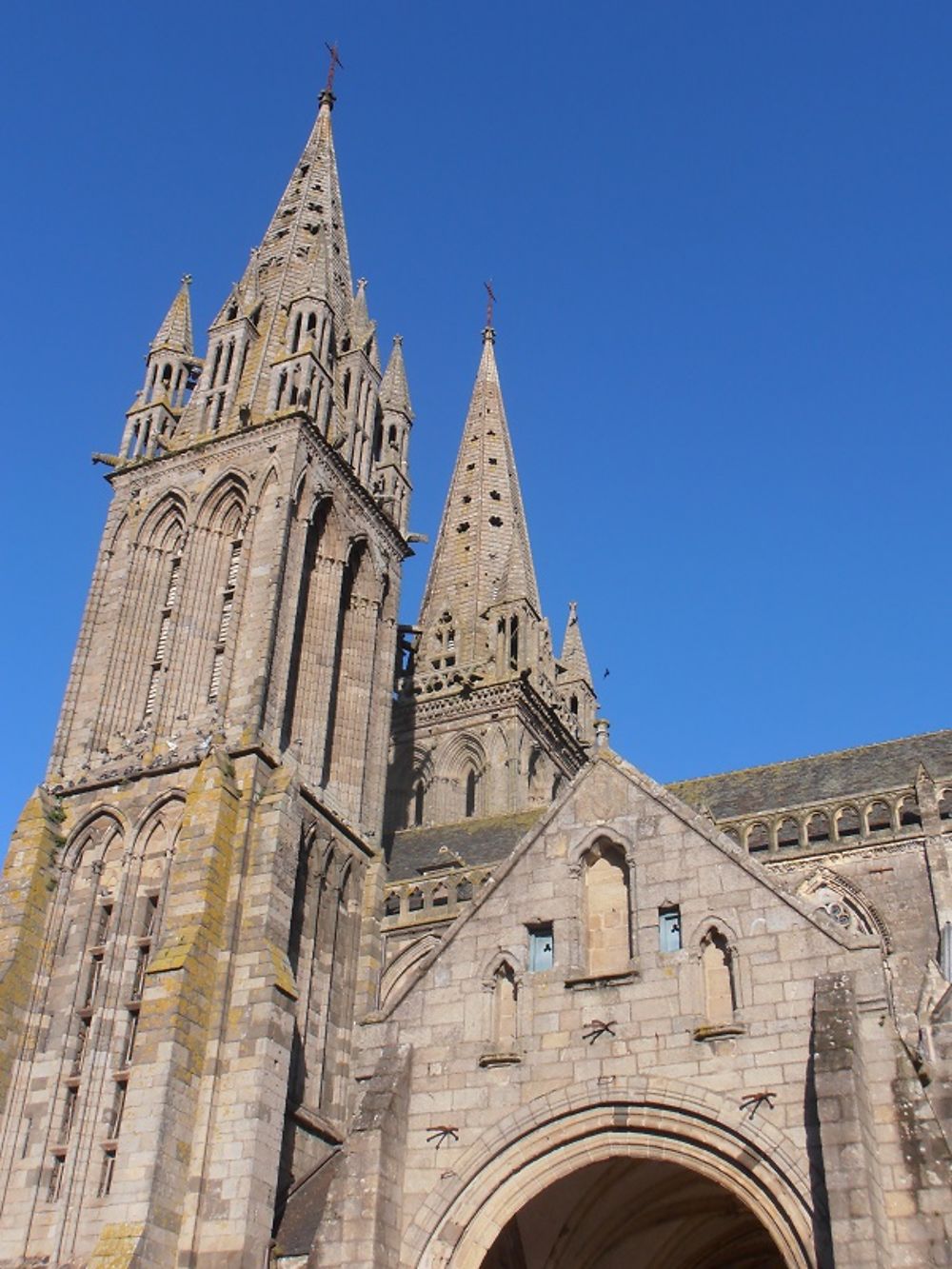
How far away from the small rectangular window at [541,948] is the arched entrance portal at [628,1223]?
2070 millimetres

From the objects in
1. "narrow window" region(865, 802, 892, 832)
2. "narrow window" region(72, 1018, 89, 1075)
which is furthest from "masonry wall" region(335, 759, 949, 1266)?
"narrow window" region(865, 802, 892, 832)

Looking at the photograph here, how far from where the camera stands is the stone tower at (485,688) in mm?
42125

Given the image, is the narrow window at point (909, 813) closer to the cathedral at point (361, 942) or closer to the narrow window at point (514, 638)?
the cathedral at point (361, 942)

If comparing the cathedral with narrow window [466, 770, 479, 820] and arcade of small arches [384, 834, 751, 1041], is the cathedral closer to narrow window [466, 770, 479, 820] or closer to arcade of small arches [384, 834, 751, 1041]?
arcade of small arches [384, 834, 751, 1041]

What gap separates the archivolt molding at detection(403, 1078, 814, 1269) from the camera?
531 inches

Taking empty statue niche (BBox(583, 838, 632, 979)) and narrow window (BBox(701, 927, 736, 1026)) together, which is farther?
empty statue niche (BBox(583, 838, 632, 979))

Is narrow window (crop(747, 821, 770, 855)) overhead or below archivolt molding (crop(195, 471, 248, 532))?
below

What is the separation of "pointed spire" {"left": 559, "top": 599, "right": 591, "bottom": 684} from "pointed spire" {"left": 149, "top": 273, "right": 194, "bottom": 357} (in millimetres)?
19402

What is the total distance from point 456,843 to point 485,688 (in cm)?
1062

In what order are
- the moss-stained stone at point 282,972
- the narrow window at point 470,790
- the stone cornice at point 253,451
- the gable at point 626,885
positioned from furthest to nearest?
the narrow window at point 470,790 < the stone cornice at point 253,451 < the moss-stained stone at point 282,972 < the gable at point 626,885

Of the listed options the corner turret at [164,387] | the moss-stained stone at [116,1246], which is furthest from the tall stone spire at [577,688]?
the moss-stained stone at [116,1246]

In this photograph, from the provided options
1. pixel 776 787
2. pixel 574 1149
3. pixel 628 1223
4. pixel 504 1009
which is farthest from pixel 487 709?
pixel 574 1149

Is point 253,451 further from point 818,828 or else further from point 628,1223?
point 628,1223

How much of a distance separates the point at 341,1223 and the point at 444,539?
38.1m
